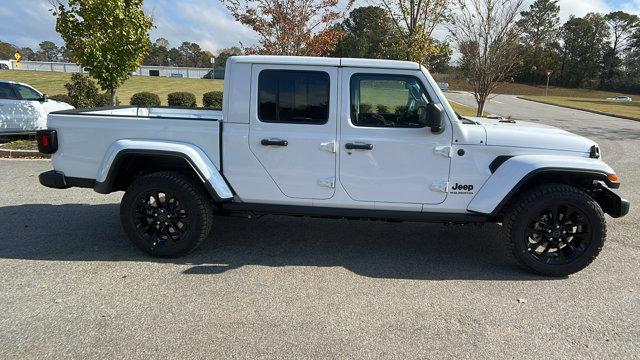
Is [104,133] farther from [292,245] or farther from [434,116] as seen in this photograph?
[434,116]

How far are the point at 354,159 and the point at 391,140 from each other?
1.21 feet

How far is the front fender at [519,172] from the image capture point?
12.6ft

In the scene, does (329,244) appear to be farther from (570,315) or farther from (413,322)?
(570,315)

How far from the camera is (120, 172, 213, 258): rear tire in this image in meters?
4.16

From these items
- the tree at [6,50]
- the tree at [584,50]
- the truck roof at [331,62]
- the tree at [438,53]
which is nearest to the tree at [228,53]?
the truck roof at [331,62]

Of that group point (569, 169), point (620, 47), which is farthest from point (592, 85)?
point (569, 169)

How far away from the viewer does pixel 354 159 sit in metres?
4.02

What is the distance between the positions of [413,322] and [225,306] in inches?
55.9

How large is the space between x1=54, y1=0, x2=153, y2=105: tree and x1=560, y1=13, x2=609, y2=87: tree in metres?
93.5

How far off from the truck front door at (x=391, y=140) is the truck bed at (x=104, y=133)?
4.10 ft

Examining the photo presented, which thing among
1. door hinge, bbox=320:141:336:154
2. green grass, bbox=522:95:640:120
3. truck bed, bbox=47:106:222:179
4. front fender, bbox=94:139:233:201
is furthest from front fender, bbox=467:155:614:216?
green grass, bbox=522:95:640:120

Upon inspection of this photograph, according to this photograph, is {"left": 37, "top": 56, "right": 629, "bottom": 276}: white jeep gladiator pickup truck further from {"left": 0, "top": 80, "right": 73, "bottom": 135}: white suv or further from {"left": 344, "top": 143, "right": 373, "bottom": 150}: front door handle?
{"left": 0, "top": 80, "right": 73, "bottom": 135}: white suv

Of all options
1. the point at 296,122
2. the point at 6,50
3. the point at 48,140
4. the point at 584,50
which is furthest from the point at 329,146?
the point at 6,50

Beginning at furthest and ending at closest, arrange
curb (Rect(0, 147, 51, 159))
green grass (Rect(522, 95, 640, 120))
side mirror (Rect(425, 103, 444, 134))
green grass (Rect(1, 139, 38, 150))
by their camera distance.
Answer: green grass (Rect(522, 95, 640, 120))
green grass (Rect(1, 139, 38, 150))
curb (Rect(0, 147, 51, 159))
side mirror (Rect(425, 103, 444, 134))
